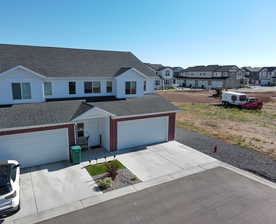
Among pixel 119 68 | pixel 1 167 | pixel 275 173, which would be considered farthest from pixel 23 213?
pixel 119 68

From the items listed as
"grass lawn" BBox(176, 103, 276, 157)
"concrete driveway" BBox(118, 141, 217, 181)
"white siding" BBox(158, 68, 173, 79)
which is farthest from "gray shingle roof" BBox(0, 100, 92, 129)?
"white siding" BBox(158, 68, 173, 79)

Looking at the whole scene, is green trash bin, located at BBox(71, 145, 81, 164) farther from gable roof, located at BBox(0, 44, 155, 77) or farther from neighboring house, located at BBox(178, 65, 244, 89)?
neighboring house, located at BBox(178, 65, 244, 89)

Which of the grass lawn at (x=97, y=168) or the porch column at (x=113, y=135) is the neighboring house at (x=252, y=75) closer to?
the porch column at (x=113, y=135)

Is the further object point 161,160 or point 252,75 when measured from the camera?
point 252,75

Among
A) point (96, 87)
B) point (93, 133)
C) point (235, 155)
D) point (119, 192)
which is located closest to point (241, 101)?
point (235, 155)

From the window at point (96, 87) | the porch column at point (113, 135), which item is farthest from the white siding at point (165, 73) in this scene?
the porch column at point (113, 135)

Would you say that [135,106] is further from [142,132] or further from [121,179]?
[121,179]
